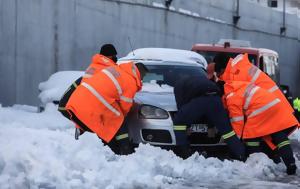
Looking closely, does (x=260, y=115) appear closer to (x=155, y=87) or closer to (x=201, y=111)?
(x=201, y=111)

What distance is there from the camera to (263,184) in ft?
24.5

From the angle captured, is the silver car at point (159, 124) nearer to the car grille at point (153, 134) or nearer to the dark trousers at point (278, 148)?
the car grille at point (153, 134)

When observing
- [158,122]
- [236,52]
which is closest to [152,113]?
[158,122]

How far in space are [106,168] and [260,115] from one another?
2.44 m

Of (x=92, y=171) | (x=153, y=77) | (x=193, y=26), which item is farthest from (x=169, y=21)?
(x=92, y=171)

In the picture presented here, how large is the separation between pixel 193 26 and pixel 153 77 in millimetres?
16377

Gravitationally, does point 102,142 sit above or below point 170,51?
below

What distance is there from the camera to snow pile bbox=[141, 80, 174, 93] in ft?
30.9

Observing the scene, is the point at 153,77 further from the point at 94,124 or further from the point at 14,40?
the point at 14,40

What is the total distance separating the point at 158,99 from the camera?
8.85 meters

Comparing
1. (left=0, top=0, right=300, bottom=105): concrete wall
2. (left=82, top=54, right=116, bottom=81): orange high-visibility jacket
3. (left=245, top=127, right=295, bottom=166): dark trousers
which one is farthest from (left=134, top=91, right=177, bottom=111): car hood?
(left=0, top=0, right=300, bottom=105): concrete wall

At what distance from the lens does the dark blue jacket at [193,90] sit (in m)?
8.70

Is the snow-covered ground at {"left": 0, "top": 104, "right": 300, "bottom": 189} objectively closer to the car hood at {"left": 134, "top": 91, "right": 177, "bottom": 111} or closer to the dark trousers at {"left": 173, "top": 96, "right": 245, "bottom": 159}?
the dark trousers at {"left": 173, "top": 96, "right": 245, "bottom": 159}

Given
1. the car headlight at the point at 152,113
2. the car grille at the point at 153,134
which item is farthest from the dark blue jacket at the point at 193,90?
the car grille at the point at 153,134
